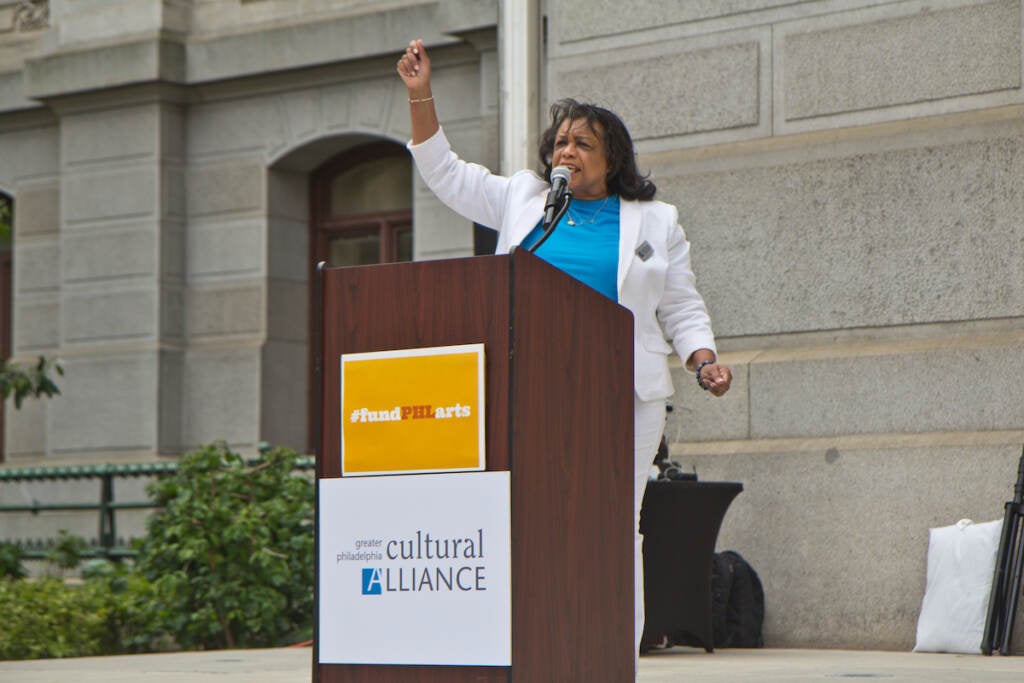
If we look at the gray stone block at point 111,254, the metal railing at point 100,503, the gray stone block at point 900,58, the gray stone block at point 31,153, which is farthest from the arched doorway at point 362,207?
the gray stone block at point 900,58

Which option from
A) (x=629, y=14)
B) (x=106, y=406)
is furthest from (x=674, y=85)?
(x=106, y=406)

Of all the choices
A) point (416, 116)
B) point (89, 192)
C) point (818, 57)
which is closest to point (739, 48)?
point (818, 57)

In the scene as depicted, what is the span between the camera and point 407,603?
4.19m

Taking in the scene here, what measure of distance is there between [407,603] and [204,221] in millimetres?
11373

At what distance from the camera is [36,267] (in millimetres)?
15953

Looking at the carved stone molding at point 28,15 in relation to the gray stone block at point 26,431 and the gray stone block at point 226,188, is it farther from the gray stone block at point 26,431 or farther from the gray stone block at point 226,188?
the gray stone block at point 26,431

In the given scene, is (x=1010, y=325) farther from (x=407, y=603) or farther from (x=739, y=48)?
(x=407, y=603)

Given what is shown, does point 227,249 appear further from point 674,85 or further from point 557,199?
point 557,199

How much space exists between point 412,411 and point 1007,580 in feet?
13.5

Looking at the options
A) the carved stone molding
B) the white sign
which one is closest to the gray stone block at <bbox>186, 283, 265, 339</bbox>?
the carved stone molding

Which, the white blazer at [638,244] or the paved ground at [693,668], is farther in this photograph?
the paved ground at [693,668]

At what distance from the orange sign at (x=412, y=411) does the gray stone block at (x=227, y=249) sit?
425 inches

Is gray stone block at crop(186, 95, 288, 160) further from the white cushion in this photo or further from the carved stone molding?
the white cushion

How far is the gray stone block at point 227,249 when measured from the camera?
15.0m
